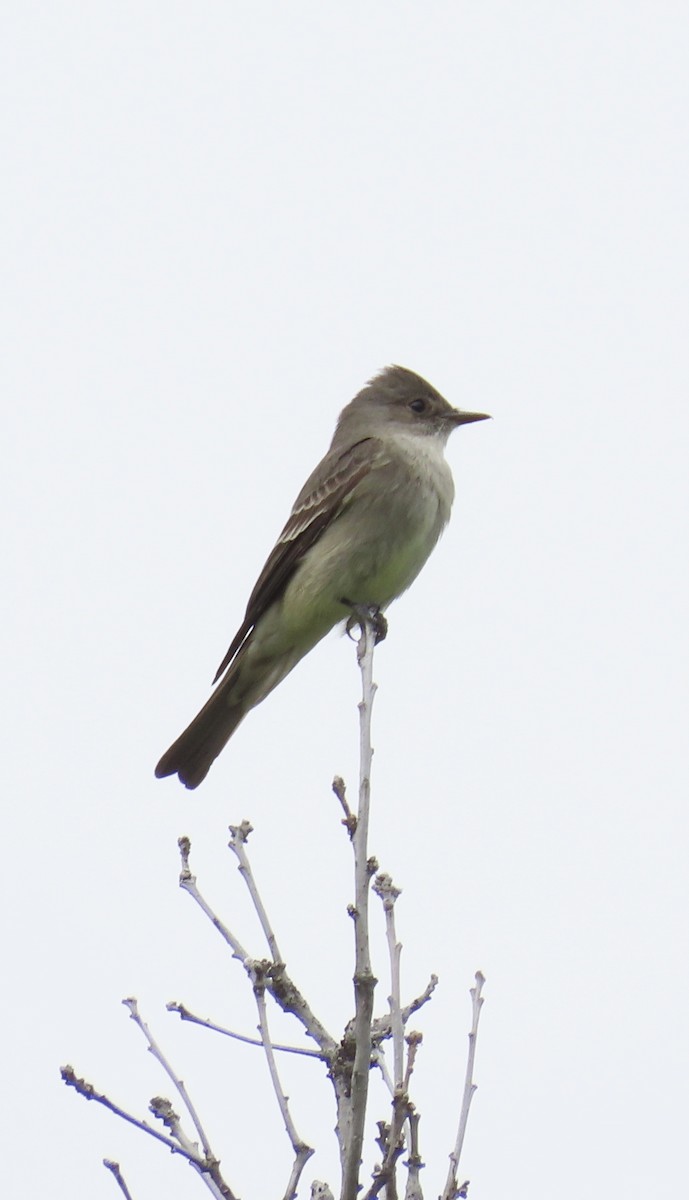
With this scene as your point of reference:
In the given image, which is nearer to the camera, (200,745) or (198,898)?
(198,898)

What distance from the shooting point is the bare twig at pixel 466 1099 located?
3.45m

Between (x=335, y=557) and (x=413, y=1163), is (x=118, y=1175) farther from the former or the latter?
(x=335, y=557)

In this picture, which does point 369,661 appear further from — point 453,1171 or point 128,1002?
point 453,1171

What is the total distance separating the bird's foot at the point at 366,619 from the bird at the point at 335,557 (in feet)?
0.04

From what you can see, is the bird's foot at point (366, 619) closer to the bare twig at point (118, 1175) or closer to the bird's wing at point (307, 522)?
the bird's wing at point (307, 522)

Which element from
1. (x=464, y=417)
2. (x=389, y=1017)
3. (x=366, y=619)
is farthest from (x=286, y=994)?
(x=464, y=417)

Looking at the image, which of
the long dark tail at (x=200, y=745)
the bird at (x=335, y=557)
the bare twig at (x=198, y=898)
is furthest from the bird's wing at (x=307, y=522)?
the bare twig at (x=198, y=898)

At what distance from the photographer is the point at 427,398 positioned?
8.64 metres

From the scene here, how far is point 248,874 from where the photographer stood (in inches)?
153

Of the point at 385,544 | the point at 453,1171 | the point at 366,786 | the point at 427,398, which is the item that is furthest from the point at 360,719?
the point at 427,398

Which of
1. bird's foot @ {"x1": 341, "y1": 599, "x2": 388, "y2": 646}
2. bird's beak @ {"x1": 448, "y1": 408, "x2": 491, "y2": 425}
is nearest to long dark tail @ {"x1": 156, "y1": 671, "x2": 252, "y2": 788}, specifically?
bird's foot @ {"x1": 341, "y1": 599, "x2": 388, "y2": 646}

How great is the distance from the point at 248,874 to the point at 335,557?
3797mm

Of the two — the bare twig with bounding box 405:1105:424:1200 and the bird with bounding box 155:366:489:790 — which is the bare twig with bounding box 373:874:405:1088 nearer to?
the bare twig with bounding box 405:1105:424:1200

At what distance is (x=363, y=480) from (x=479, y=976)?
13.3ft
